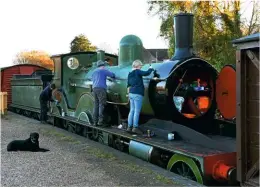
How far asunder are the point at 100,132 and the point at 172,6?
14156 mm

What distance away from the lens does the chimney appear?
7520 mm

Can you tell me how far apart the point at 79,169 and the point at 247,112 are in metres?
2.99

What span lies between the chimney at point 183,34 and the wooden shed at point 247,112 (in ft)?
8.32

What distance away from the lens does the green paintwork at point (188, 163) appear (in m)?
5.88

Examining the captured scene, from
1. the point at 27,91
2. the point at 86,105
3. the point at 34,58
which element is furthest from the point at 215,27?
the point at 34,58

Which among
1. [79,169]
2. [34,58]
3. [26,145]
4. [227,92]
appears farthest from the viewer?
[34,58]

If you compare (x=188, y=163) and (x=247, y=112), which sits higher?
(x=247, y=112)

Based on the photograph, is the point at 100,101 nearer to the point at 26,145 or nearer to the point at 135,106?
the point at 135,106

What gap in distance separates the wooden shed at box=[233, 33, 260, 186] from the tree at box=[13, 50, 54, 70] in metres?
56.3

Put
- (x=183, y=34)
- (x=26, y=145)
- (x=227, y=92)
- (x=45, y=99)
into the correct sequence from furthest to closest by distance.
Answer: (x=45, y=99) < (x=26, y=145) < (x=183, y=34) < (x=227, y=92)

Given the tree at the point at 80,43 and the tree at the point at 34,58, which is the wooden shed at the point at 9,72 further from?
the tree at the point at 34,58

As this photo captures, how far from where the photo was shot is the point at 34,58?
63.0 m

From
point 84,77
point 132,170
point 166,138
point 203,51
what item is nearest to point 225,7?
point 203,51

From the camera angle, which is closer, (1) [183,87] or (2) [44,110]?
(1) [183,87]
